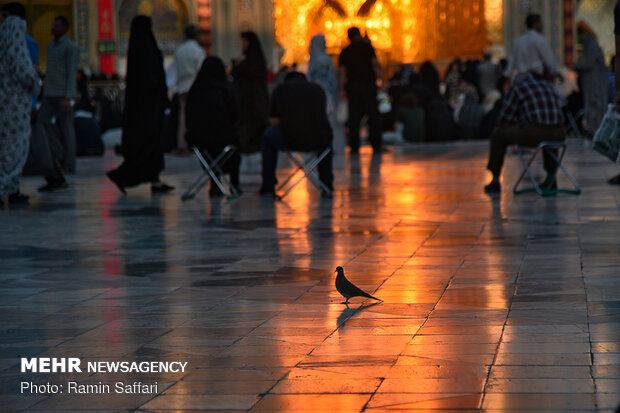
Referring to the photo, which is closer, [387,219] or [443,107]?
[387,219]

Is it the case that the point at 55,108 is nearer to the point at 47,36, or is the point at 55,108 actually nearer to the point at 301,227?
the point at 301,227

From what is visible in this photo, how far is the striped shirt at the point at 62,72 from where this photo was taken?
39.7 ft

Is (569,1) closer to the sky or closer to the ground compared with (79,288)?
closer to the sky

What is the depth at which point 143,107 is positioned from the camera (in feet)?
38.3

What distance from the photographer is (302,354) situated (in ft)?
14.0

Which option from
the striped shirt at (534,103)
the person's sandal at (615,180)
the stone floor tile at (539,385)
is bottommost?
the person's sandal at (615,180)

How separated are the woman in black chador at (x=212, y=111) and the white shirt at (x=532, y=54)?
4.07m

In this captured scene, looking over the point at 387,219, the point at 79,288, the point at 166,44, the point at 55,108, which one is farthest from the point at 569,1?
the point at 79,288

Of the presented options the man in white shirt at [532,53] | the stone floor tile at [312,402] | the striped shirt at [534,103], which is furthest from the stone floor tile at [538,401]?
the man in white shirt at [532,53]

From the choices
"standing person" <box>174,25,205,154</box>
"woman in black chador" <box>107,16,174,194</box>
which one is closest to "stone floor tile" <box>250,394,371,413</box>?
"woman in black chador" <box>107,16,174,194</box>

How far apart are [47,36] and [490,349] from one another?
3380 centimetres

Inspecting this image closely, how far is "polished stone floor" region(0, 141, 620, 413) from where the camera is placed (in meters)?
3.72

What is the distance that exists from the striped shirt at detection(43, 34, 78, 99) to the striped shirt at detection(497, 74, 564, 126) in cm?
428

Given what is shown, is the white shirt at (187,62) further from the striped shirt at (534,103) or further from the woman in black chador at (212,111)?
the striped shirt at (534,103)
